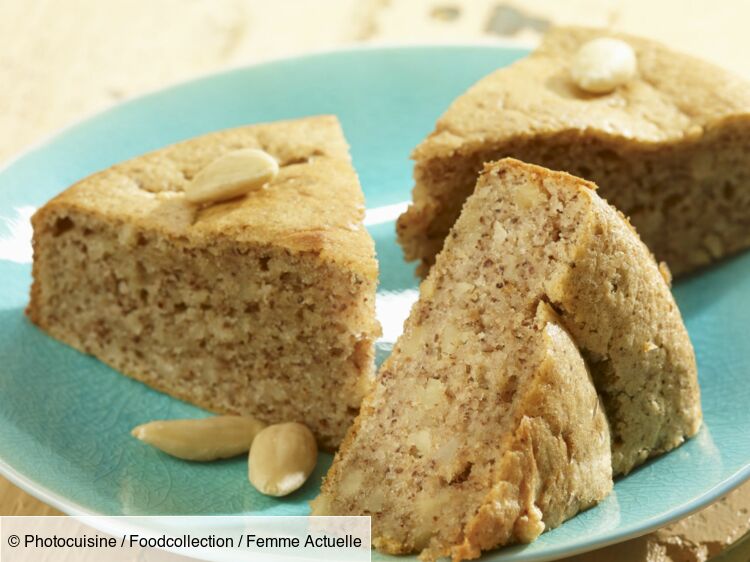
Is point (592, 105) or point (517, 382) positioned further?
point (592, 105)

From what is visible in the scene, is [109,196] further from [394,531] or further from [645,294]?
[645,294]

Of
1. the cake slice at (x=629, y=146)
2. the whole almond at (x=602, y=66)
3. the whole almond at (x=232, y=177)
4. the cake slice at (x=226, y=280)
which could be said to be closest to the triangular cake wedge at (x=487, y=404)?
the cake slice at (x=226, y=280)

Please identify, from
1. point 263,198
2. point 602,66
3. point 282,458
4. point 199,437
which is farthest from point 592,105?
point 199,437

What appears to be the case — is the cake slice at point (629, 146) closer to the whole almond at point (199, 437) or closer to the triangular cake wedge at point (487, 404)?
the triangular cake wedge at point (487, 404)

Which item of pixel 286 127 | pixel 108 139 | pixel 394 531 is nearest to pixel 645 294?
pixel 394 531

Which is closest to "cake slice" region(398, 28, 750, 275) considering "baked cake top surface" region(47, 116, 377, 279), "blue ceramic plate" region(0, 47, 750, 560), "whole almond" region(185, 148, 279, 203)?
"blue ceramic plate" region(0, 47, 750, 560)

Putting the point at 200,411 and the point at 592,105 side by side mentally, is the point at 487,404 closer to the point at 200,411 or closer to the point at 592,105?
the point at 200,411
